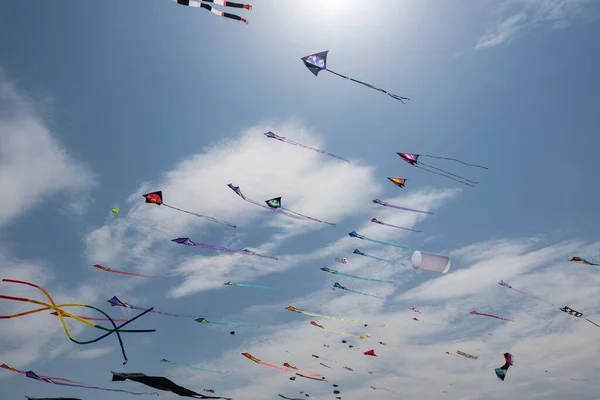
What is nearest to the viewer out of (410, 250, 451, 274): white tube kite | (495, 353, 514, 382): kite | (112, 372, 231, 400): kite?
(112, 372, 231, 400): kite

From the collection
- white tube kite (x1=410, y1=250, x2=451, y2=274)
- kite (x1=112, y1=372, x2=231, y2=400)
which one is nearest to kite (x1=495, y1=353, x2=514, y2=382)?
white tube kite (x1=410, y1=250, x2=451, y2=274)

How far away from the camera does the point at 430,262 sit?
38438 mm

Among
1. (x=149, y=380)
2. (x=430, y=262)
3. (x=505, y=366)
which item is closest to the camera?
(x=149, y=380)

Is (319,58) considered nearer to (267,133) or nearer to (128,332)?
(267,133)

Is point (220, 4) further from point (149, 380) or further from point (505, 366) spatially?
point (505, 366)

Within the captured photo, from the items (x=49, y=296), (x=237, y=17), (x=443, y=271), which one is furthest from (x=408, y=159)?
(x=49, y=296)

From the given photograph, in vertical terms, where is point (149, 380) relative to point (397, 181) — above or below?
below

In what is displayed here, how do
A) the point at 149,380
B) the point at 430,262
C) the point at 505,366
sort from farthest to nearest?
the point at 505,366, the point at 430,262, the point at 149,380

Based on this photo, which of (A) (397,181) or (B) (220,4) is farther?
(A) (397,181)

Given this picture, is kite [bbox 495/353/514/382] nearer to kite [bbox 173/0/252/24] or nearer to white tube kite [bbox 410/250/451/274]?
white tube kite [bbox 410/250/451/274]

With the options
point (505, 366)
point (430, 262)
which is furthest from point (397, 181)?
point (505, 366)

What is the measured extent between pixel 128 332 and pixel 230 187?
24811 mm

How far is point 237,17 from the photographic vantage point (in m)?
21.2

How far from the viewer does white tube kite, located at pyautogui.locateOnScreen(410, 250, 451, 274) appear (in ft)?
125
